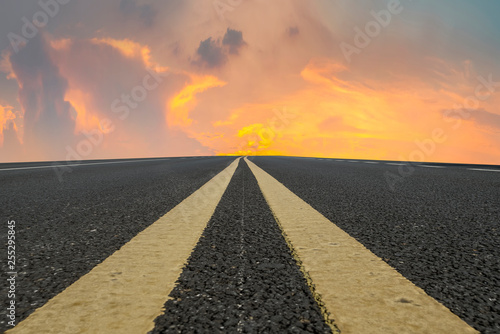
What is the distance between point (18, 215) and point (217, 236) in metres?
2.10

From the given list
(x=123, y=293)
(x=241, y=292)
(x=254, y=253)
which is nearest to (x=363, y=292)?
(x=241, y=292)

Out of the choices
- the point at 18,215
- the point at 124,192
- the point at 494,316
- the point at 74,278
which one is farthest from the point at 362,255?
the point at 124,192

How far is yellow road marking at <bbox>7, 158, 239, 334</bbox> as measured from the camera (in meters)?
1.11

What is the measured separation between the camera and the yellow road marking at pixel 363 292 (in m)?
1.10

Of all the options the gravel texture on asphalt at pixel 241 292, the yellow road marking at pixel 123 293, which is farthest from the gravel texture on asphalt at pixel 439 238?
the yellow road marking at pixel 123 293

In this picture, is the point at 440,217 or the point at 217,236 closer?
the point at 217,236

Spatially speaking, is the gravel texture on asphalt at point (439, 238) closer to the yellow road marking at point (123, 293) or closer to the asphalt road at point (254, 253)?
the asphalt road at point (254, 253)

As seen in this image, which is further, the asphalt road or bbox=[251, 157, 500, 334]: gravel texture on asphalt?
bbox=[251, 157, 500, 334]: gravel texture on asphalt

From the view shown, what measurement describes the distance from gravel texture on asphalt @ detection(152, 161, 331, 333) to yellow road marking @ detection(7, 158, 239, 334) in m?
0.07

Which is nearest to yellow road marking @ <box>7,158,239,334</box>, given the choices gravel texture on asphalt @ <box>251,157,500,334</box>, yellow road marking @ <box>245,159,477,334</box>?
yellow road marking @ <box>245,159,477,334</box>

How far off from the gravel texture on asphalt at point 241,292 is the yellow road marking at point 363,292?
0.08 m

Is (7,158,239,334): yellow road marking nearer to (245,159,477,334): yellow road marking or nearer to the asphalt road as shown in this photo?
the asphalt road

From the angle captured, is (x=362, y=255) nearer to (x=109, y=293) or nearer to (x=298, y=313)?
(x=298, y=313)

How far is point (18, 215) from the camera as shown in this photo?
3.20 m
